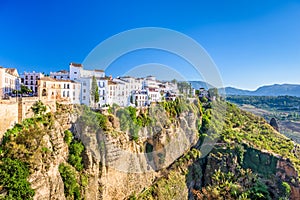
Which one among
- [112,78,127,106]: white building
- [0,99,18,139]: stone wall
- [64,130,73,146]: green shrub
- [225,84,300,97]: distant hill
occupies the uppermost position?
[225,84,300,97]: distant hill

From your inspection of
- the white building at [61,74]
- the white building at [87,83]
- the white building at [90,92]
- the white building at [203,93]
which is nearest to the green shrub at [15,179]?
the white building at [90,92]

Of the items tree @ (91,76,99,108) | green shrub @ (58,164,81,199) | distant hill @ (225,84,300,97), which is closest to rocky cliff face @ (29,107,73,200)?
green shrub @ (58,164,81,199)

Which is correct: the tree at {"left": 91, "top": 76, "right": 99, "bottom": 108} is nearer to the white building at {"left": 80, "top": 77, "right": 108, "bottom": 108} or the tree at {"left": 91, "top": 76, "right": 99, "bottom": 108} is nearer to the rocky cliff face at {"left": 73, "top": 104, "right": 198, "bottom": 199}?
the white building at {"left": 80, "top": 77, "right": 108, "bottom": 108}

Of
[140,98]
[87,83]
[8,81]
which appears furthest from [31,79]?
[140,98]

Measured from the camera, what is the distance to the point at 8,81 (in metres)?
20.2

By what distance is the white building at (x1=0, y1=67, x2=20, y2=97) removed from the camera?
18622 mm

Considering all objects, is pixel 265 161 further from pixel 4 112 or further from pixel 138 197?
pixel 4 112

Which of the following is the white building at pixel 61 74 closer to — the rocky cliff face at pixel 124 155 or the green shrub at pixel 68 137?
the rocky cliff face at pixel 124 155

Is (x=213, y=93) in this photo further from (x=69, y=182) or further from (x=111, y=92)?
(x=69, y=182)

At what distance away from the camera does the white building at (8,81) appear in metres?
18.6

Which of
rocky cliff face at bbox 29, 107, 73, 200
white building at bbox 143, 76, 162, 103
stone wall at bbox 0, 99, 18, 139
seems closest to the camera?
rocky cliff face at bbox 29, 107, 73, 200

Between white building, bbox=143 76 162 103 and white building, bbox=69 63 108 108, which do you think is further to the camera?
white building, bbox=143 76 162 103

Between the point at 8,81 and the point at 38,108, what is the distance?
7578mm

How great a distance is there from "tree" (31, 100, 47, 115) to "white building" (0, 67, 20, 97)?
17.1 feet
